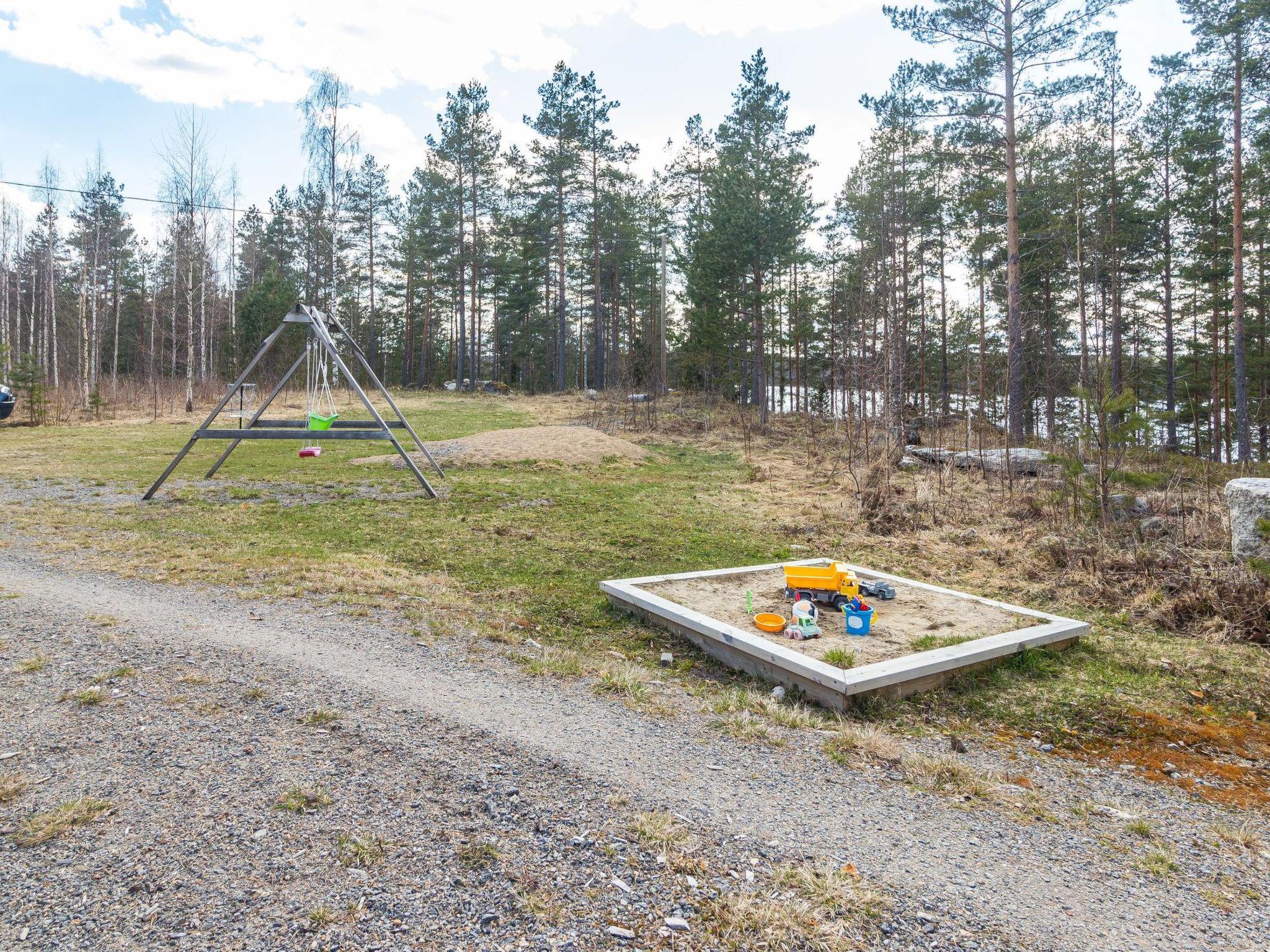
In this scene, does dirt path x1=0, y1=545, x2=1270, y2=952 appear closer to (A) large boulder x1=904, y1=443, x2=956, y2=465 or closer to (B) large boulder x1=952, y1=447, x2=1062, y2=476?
(B) large boulder x1=952, y1=447, x2=1062, y2=476

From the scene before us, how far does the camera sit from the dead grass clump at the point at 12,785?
2176mm

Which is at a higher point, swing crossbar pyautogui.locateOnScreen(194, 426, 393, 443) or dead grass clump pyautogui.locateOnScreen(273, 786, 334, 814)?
swing crossbar pyautogui.locateOnScreen(194, 426, 393, 443)

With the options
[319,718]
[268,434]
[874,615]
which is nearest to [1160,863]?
[874,615]

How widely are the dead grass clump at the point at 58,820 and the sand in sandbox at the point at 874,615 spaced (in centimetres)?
290

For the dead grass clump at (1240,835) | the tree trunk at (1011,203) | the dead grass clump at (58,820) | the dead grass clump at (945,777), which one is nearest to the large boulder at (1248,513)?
the dead grass clump at (1240,835)

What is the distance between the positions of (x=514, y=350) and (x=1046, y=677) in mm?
34283

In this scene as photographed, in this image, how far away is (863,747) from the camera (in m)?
2.80

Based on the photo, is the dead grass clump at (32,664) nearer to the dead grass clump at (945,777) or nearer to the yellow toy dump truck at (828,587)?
the dead grass clump at (945,777)

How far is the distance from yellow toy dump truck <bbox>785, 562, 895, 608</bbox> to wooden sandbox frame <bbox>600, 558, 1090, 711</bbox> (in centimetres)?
18

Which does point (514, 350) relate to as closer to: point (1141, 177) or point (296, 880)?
point (1141, 177)

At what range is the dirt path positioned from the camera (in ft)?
6.04

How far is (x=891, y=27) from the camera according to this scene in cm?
1471

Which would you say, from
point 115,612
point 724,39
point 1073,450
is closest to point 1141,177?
point 724,39

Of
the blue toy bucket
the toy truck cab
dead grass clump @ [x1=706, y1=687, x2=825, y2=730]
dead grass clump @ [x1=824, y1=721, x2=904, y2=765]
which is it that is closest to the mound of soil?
the toy truck cab
